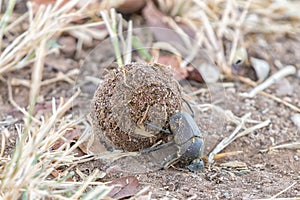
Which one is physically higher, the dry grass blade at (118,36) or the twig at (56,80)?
the dry grass blade at (118,36)

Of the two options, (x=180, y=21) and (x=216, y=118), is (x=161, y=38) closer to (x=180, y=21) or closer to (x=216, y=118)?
(x=180, y=21)

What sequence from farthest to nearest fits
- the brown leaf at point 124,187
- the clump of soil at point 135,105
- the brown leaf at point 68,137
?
1. the brown leaf at point 68,137
2. the clump of soil at point 135,105
3. the brown leaf at point 124,187

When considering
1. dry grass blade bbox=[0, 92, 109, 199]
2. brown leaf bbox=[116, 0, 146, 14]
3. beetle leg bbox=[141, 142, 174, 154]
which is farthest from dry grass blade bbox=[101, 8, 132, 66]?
dry grass blade bbox=[0, 92, 109, 199]

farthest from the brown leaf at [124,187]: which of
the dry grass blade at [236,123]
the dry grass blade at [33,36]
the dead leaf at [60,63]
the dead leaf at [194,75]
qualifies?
the dead leaf at [60,63]

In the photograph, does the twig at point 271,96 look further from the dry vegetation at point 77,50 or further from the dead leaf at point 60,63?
the dead leaf at point 60,63

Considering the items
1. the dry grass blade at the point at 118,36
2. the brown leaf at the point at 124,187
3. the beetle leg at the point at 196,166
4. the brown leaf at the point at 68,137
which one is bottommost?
the beetle leg at the point at 196,166

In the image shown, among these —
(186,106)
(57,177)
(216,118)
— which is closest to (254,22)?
(216,118)

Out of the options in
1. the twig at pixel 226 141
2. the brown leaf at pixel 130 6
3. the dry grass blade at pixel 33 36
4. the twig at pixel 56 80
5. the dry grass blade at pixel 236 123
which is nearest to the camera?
the twig at pixel 226 141

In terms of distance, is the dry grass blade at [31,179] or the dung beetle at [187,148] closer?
the dry grass blade at [31,179]
